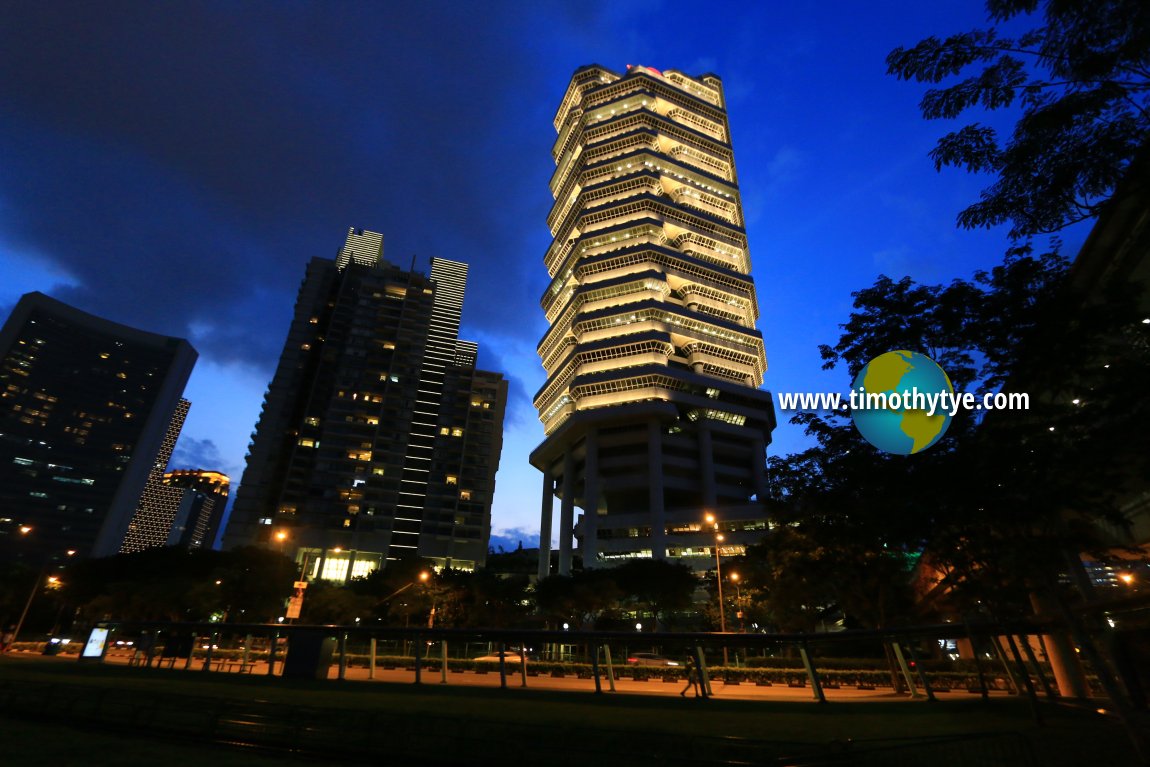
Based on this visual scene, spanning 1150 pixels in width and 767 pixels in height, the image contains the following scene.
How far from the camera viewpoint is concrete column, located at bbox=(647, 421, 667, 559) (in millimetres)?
94250

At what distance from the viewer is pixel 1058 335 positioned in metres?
12.0

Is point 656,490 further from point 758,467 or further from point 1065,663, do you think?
point 1065,663

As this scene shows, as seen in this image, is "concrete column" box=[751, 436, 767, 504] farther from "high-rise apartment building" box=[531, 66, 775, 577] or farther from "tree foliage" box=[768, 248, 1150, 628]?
"tree foliage" box=[768, 248, 1150, 628]

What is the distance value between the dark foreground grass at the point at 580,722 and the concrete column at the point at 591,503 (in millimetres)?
79706

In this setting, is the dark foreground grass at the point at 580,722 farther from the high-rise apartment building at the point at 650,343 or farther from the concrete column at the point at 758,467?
the concrete column at the point at 758,467

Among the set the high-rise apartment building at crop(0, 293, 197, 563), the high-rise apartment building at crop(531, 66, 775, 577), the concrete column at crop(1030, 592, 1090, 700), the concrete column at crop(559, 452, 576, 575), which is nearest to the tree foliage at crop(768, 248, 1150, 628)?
the concrete column at crop(1030, 592, 1090, 700)

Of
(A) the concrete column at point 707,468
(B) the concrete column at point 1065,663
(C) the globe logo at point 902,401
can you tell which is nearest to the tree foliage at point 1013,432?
(C) the globe logo at point 902,401

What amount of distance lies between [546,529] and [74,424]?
499 ft

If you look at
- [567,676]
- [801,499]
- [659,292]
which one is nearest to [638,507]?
[659,292]

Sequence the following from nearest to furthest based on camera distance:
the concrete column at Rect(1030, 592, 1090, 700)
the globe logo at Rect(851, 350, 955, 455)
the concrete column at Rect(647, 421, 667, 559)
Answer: the globe logo at Rect(851, 350, 955, 455) → the concrete column at Rect(1030, 592, 1090, 700) → the concrete column at Rect(647, 421, 667, 559)

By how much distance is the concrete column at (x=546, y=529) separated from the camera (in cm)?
11238

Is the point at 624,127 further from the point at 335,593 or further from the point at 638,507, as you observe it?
the point at 335,593

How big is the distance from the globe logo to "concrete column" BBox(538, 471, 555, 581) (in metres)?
96.7

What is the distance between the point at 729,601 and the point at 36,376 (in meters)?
202
